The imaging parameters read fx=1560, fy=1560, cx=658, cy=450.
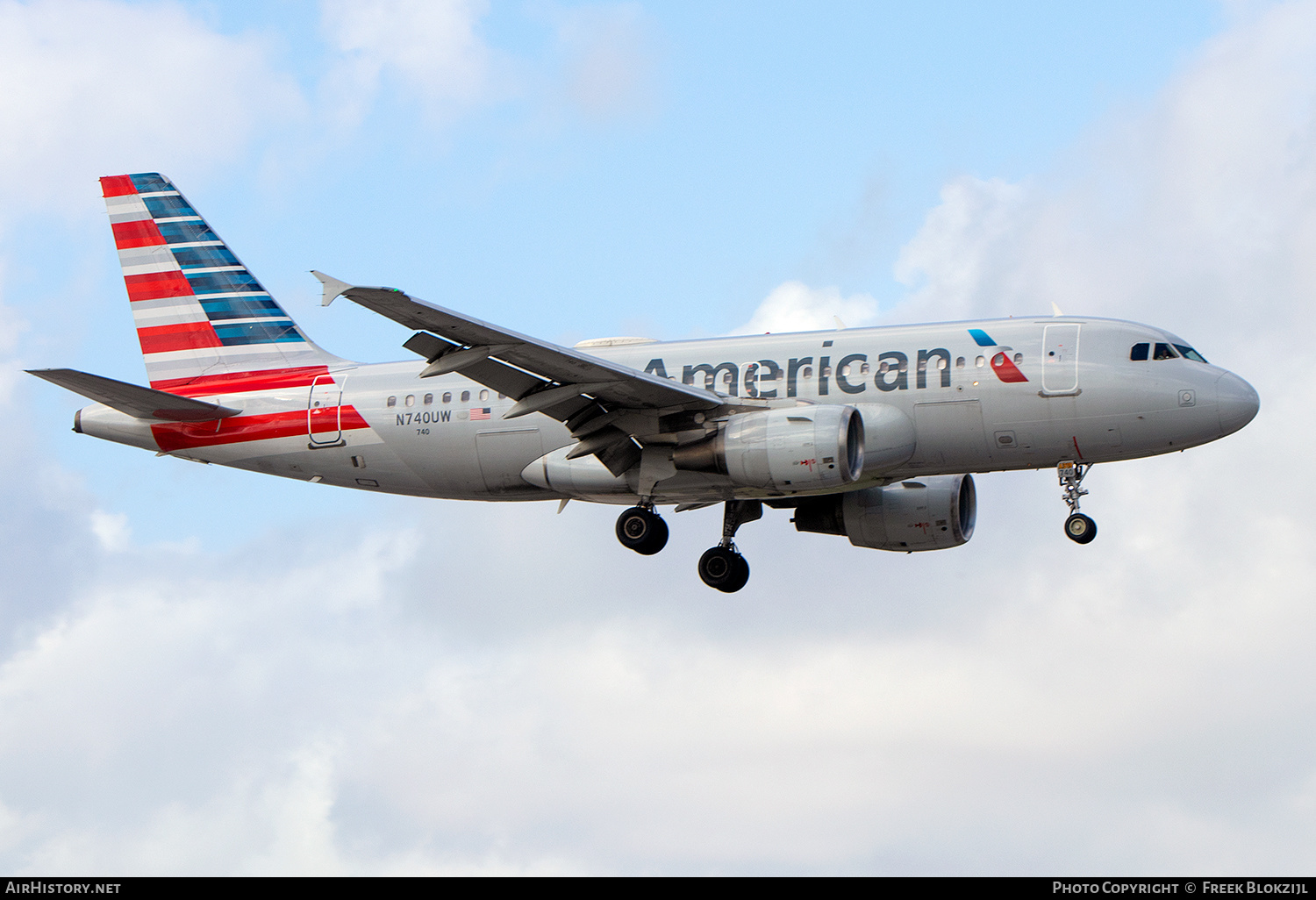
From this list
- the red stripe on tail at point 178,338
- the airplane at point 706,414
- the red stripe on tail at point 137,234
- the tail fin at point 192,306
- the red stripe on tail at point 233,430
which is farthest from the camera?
the red stripe on tail at point 137,234

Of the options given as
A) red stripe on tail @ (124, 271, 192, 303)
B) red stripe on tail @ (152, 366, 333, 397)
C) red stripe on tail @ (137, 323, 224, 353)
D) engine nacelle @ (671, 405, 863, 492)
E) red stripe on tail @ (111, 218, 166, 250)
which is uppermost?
red stripe on tail @ (111, 218, 166, 250)

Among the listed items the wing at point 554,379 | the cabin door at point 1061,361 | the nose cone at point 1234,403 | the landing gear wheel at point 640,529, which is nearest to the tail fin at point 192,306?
the wing at point 554,379

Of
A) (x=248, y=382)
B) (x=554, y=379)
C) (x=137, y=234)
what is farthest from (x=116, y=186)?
(x=554, y=379)

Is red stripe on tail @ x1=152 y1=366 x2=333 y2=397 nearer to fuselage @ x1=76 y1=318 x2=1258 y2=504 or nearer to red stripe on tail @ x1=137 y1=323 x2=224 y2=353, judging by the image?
fuselage @ x1=76 y1=318 x2=1258 y2=504

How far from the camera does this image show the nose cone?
30.2 metres

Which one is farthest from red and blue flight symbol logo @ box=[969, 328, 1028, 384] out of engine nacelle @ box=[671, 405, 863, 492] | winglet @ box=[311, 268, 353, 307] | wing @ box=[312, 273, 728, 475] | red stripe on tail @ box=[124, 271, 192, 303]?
red stripe on tail @ box=[124, 271, 192, 303]

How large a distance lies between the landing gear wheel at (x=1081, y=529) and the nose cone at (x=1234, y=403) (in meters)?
3.09

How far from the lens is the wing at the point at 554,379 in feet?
86.7

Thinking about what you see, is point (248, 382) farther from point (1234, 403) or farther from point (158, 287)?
point (1234, 403)

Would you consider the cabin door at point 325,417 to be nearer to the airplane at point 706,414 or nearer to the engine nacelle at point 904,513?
the airplane at point 706,414

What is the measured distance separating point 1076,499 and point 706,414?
7.57 meters

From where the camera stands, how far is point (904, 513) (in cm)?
3606

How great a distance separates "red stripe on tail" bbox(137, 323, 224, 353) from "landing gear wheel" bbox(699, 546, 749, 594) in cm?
1291
